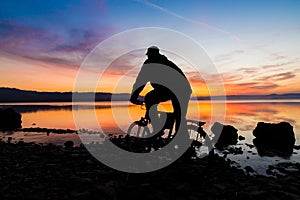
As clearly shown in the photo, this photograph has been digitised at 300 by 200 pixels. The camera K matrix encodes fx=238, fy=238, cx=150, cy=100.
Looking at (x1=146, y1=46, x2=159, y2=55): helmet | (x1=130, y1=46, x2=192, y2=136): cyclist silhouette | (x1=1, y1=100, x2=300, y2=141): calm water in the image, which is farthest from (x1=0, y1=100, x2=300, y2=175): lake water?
(x1=146, y1=46, x2=159, y2=55): helmet

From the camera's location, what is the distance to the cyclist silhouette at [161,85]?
843 centimetres

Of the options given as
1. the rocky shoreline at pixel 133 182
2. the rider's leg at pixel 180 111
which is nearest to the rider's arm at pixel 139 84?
the rider's leg at pixel 180 111

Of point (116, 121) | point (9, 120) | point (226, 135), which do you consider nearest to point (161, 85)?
point (226, 135)

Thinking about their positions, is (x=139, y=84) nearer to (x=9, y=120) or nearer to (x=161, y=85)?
(x=161, y=85)

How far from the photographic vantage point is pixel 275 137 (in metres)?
23.1

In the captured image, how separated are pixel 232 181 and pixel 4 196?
7699mm

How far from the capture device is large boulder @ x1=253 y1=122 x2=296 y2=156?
2093cm

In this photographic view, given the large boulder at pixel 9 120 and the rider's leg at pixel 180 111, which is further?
the large boulder at pixel 9 120

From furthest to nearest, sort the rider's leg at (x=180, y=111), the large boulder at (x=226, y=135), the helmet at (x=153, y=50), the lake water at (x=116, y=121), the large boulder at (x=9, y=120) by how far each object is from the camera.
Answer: the large boulder at (x=9, y=120)
the large boulder at (x=226, y=135)
the lake water at (x=116, y=121)
the rider's leg at (x=180, y=111)
the helmet at (x=153, y=50)

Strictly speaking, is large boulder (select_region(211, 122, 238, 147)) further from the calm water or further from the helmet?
the helmet

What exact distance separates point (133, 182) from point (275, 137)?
19.5 metres

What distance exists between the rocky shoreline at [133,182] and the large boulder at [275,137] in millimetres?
10221

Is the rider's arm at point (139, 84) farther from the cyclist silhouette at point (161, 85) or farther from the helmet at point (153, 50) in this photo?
the helmet at point (153, 50)

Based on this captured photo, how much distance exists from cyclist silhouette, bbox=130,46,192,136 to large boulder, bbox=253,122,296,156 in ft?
47.1
